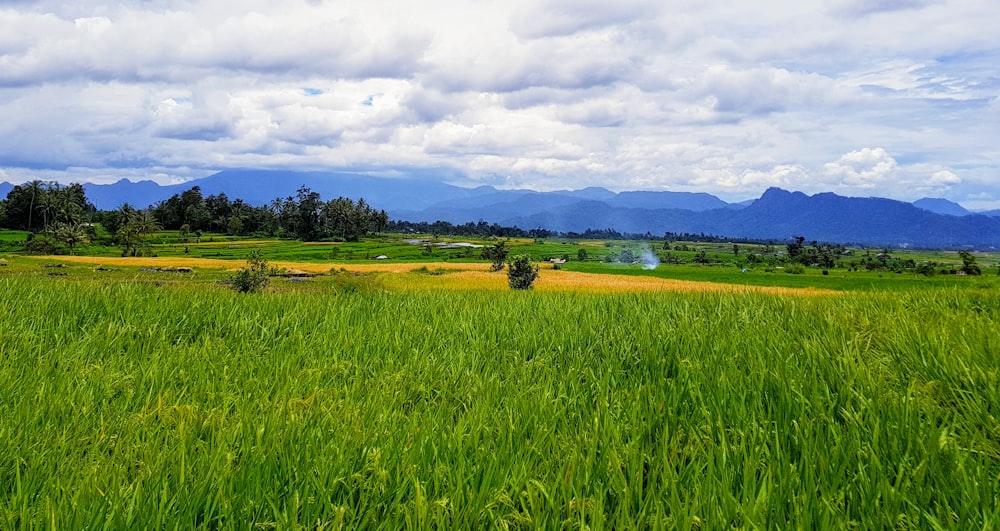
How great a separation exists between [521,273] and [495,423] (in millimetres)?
29633

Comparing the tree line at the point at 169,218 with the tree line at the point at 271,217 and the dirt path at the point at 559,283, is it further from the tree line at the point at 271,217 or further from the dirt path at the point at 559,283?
the dirt path at the point at 559,283

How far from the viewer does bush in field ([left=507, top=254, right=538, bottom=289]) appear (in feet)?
104

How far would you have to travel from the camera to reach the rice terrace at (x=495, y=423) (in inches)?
84.9

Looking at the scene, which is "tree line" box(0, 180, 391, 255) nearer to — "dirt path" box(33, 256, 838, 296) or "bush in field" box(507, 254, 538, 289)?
"dirt path" box(33, 256, 838, 296)

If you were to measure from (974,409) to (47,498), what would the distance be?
4587 millimetres

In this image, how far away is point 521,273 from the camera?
3269cm

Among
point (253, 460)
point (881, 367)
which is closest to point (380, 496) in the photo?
point (253, 460)

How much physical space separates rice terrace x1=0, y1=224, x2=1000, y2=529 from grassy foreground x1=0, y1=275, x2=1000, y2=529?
2 centimetres

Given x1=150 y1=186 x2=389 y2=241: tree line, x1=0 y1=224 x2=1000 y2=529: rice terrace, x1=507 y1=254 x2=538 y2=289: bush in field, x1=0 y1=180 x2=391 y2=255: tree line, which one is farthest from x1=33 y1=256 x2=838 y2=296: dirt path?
x1=150 y1=186 x2=389 y2=241: tree line

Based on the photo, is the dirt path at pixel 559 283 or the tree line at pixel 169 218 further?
the tree line at pixel 169 218

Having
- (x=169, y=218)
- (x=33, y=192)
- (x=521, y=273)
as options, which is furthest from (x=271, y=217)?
(x=521, y=273)

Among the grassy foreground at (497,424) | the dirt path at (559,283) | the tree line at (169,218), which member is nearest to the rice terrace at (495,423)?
the grassy foreground at (497,424)

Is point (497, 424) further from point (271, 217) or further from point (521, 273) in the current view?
point (271, 217)

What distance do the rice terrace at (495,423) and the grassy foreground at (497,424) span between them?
19 millimetres
